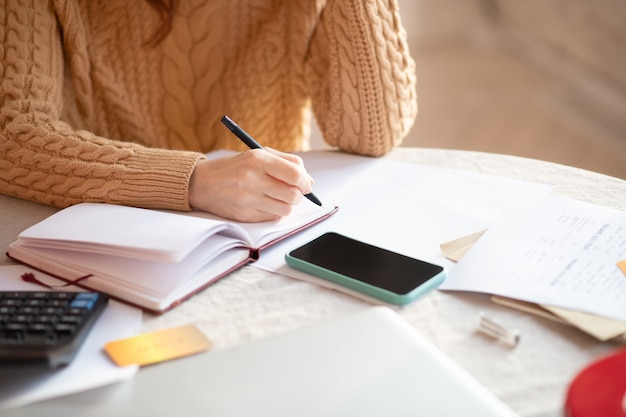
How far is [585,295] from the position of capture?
63 centimetres

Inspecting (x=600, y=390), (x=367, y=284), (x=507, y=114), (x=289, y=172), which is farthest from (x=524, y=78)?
(x=600, y=390)

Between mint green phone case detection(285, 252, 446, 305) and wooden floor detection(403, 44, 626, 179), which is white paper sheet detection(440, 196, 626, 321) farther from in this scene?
wooden floor detection(403, 44, 626, 179)

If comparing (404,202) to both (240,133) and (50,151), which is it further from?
(50,151)

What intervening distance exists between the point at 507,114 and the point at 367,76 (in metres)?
1.64

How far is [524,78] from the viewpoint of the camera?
2.65 metres

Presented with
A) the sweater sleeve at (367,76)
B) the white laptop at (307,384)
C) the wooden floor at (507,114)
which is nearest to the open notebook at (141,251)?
the white laptop at (307,384)

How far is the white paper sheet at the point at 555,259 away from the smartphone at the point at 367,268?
31 mm

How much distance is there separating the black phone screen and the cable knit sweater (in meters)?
0.22

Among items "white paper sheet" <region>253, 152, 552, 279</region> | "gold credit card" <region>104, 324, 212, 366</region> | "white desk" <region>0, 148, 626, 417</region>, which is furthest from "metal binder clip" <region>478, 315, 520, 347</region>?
"gold credit card" <region>104, 324, 212, 366</region>

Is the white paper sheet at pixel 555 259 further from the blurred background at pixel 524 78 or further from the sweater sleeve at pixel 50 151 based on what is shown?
the blurred background at pixel 524 78

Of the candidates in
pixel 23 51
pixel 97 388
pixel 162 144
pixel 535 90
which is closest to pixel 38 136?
pixel 23 51

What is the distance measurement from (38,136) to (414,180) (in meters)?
0.55

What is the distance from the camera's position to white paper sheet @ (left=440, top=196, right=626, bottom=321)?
63 centimetres

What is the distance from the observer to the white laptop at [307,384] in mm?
481
